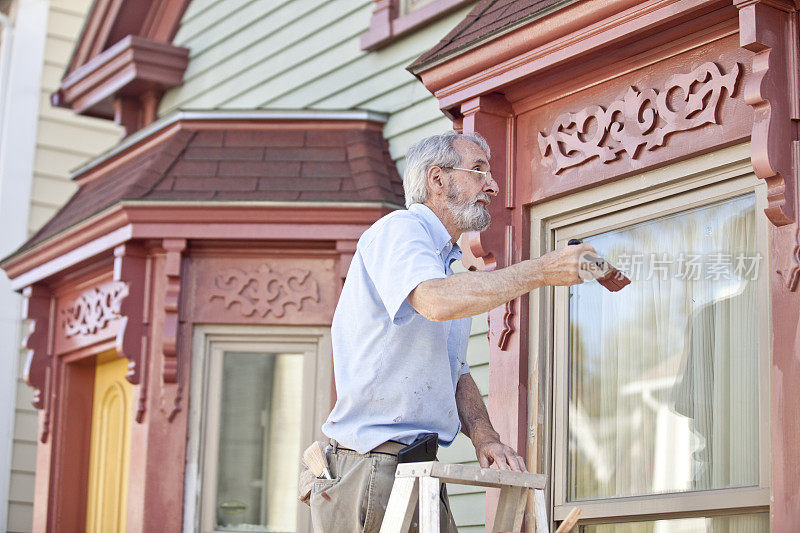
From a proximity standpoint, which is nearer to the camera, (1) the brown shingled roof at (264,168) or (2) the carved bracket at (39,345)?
(1) the brown shingled roof at (264,168)

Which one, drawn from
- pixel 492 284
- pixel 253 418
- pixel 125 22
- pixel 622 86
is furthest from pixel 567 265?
pixel 125 22

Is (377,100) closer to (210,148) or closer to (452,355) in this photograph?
(210,148)

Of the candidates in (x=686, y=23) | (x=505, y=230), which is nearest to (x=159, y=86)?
(x=505, y=230)

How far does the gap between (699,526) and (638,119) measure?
1.50 meters

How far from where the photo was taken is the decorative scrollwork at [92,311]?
709cm

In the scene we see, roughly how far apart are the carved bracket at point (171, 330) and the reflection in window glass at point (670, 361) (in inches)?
103

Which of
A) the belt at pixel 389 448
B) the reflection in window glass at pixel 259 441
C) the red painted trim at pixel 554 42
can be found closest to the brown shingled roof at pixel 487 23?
the red painted trim at pixel 554 42

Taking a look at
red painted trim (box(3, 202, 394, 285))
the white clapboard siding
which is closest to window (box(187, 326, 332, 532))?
red painted trim (box(3, 202, 394, 285))

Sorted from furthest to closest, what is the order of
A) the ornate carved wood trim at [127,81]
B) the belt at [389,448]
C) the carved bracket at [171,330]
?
1. the ornate carved wood trim at [127,81]
2. the carved bracket at [171,330]
3. the belt at [389,448]

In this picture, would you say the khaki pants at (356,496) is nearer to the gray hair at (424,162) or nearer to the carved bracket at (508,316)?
the gray hair at (424,162)

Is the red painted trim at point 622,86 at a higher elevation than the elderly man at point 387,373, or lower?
higher

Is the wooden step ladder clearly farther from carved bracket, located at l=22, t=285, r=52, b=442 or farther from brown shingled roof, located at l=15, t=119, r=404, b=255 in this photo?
carved bracket, located at l=22, t=285, r=52, b=442

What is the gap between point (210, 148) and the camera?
271 inches

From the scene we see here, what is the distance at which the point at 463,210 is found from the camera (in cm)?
366
